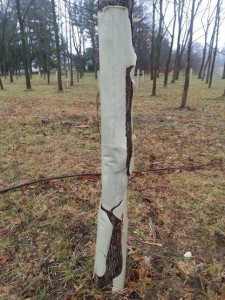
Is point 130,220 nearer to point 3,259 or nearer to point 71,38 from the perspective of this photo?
point 3,259

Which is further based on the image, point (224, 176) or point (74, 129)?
point (74, 129)

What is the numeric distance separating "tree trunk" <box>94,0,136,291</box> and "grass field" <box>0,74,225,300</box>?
279mm

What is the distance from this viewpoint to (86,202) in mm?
3107

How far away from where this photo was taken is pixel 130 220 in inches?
110

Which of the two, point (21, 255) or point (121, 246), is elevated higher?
point (121, 246)

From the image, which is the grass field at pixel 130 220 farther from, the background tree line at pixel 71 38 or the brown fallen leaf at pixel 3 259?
the background tree line at pixel 71 38

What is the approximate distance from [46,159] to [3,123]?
2.77 m

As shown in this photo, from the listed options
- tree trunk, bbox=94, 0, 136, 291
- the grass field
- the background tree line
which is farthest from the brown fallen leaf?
the background tree line

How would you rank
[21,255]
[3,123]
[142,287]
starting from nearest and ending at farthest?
[142,287]
[21,255]
[3,123]

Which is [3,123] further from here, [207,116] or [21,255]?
[207,116]

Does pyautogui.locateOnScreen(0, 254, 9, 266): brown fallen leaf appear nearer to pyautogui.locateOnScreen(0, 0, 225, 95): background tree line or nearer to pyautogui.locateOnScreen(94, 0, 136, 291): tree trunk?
pyautogui.locateOnScreen(94, 0, 136, 291): tree trunk

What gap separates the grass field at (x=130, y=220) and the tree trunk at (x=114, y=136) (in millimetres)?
279

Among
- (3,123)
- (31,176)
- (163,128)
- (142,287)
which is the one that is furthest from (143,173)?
(3,123)

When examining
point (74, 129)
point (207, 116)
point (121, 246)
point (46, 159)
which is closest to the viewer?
point (121, 246)
